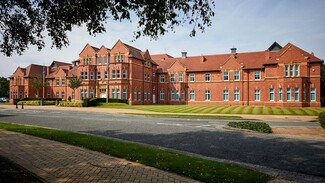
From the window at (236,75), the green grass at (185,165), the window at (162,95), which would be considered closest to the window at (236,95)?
the window at (236,75)

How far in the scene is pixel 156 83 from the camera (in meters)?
57.8

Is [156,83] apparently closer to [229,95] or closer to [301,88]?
[229,95]

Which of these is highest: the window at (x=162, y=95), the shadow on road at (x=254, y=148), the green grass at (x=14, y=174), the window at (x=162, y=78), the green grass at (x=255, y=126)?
the window at (x=162, y=78)

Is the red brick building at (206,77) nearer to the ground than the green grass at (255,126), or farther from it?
farther from it

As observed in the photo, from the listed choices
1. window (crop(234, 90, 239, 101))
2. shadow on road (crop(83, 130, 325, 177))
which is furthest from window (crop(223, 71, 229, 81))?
shadow on road (crop(83, 130, 325, 177))

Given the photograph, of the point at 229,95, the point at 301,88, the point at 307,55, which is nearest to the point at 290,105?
the point at 301,88

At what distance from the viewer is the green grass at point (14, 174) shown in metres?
5.35

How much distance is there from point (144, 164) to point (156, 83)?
51.0 meters

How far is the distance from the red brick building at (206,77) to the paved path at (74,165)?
38.0 m

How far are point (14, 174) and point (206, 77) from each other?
158 feet

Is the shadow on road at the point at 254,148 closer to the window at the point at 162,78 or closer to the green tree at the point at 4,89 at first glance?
the window at the point at 162,78

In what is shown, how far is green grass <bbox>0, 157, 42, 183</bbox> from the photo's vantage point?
535cm

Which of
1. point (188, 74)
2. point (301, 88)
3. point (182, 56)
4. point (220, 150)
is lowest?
point (220, 150)

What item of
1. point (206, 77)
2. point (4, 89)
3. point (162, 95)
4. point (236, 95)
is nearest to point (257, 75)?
point (236, 95)
